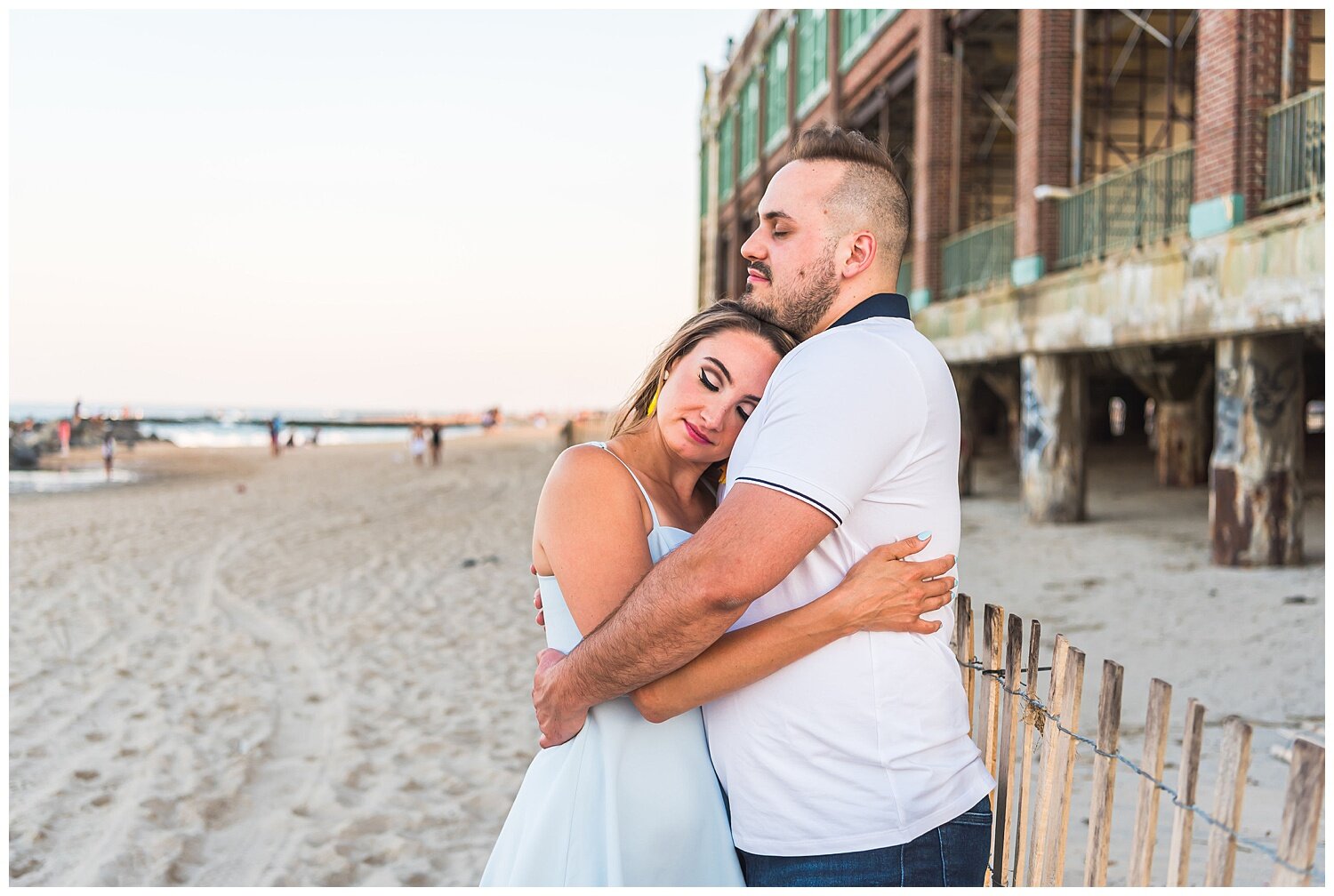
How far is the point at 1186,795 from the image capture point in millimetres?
1833

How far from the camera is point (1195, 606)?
899cm

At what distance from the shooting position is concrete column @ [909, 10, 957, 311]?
59.7 feet

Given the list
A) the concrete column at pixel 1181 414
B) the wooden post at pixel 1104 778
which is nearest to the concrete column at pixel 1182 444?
the concrete column at pixel 1181 414

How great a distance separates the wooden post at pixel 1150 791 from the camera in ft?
6.09

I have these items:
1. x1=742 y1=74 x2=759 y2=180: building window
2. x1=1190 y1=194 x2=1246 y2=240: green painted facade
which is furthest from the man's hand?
x1=742 y1=74 x2=759 y2=180: building window

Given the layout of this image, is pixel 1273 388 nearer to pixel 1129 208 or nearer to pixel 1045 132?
pixel 1129 208

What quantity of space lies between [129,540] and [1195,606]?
15323 millimetres

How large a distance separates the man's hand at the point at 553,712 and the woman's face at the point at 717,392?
59 centimetres

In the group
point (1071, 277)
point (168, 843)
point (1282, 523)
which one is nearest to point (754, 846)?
point (168, 843)

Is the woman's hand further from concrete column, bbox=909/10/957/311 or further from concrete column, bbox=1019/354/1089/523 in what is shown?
concrete column, bbox=909/10/957/311

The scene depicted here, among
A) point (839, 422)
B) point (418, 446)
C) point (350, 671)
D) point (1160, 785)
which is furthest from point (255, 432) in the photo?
point (1160, 785)

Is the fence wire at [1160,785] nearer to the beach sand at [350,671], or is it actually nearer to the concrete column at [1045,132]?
the beach sand at [350,671]

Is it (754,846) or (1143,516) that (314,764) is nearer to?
(754,846)

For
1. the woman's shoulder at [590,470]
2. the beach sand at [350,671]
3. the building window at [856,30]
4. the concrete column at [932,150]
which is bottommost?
the beach sand at [350,671]
